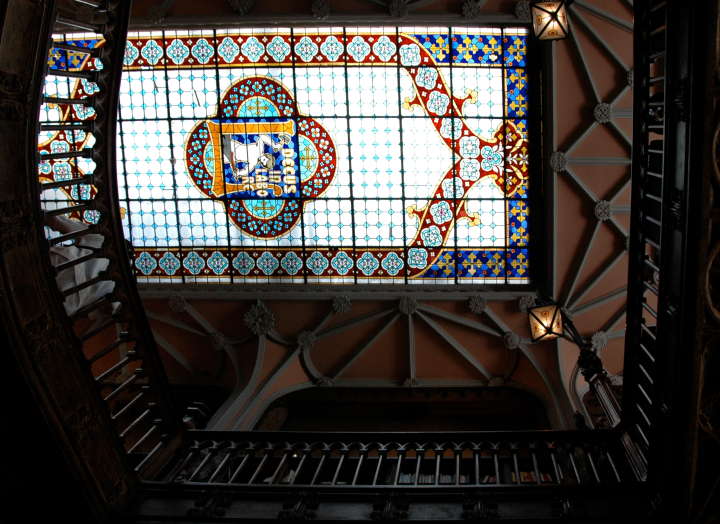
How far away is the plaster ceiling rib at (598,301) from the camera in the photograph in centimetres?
1179

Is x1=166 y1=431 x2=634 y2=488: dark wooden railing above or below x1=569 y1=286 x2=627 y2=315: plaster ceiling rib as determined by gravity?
below

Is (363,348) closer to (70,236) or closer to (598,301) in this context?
(598,301)

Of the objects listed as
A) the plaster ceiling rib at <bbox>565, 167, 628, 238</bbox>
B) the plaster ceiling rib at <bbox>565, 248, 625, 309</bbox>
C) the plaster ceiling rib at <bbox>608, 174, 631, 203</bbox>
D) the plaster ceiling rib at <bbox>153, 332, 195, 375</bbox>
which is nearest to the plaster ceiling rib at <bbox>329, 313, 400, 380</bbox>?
the plaster ceiling rib at <bbox>153, 332, 195, 375</bbox>

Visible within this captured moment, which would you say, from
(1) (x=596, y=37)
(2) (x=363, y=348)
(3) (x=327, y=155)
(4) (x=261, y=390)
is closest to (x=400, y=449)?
(4) (x=261, y=390)

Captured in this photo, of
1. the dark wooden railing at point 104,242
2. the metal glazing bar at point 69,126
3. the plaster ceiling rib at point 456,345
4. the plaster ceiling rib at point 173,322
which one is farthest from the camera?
the plaster ceiling rib at point 173,322

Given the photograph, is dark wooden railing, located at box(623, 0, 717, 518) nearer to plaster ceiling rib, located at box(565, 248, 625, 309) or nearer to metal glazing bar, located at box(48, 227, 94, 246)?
metal glazing bar, located at box(48, 227, 94, 246)

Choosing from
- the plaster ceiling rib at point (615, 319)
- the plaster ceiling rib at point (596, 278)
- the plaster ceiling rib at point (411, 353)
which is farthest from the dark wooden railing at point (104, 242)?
the plaster ceiling rib at point (615, 319)

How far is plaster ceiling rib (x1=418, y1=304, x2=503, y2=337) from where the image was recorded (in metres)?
12.0

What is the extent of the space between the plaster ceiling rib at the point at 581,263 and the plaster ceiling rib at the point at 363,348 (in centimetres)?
310

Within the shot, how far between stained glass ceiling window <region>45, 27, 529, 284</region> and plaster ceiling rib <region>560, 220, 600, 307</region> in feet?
2.69

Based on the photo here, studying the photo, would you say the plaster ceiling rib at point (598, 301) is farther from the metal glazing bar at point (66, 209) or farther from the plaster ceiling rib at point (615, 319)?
the metal glazing bar at point (66, 209)

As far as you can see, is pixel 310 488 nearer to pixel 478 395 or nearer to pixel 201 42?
pixel 478 395

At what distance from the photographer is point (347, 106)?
11.5 meters

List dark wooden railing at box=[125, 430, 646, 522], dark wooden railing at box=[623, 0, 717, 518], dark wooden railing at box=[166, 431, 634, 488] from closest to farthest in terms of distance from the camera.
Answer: dark wooden railing at box=[623, 0, 717, 518], dark wooden railing at box=[125, 430, 646, 522], dark wooden railing at box=[166, 431, 634, 488]
